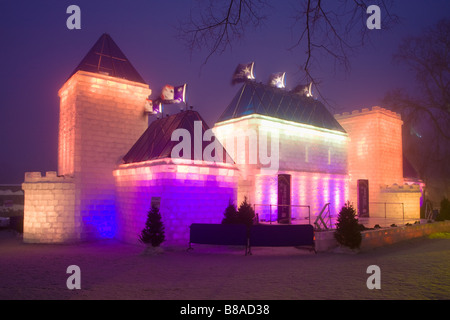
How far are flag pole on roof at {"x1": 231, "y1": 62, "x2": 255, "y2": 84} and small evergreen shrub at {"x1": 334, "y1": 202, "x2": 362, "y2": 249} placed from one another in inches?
495

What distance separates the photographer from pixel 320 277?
9.73 m

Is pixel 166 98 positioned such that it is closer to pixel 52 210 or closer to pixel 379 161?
pixel 52 210

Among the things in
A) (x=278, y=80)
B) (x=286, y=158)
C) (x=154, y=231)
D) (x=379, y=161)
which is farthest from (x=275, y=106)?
(x=154, y=231)

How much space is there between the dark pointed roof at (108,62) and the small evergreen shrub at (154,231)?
10293 millimetres

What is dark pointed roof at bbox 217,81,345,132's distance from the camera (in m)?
23.0

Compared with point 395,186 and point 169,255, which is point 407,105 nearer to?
point 395,186

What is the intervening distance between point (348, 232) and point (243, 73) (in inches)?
538

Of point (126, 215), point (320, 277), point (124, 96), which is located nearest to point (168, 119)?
point (124, 96)

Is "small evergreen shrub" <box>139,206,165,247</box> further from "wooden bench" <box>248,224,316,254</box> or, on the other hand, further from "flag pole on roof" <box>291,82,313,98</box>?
"flag pole on roof" <box>291,82,313,98</box>

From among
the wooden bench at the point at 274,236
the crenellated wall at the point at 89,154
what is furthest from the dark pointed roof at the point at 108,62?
the wooden bench at the point at 274,236

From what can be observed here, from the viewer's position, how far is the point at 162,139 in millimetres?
17453

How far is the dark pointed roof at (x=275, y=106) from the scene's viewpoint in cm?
2295

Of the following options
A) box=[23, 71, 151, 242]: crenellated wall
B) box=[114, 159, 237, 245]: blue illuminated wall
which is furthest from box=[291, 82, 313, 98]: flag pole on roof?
box=[114, 159, 237, 245]: blue illuminated wall
